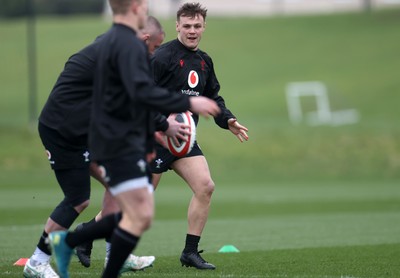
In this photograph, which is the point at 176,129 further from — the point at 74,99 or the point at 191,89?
the point at 191,89

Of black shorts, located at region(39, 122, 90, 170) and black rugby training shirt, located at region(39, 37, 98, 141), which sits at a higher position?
black rugby training shirt, located at region(39, 37, 98, 141)

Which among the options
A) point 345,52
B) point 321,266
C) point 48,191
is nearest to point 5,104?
point 48,191

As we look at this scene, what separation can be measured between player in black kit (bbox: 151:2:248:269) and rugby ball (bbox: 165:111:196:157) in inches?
8.6

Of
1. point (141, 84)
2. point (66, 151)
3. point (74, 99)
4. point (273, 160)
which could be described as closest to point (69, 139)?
point (66, 151)

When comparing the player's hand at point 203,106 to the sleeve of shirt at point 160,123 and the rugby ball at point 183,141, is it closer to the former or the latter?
the sleeve of shirt at point 160,123

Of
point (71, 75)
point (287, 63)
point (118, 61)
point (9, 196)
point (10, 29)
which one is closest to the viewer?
point (118, 61)

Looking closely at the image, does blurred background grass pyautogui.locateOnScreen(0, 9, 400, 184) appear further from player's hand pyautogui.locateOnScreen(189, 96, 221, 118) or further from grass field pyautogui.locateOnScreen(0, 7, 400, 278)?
player's hand pyautogui.locateOnScreen(189, 96, 221, 118)

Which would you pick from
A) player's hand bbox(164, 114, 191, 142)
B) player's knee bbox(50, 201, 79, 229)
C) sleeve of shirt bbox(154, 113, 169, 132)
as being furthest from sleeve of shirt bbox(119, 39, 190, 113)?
player's knee bbox(50, 201, 79, 229)

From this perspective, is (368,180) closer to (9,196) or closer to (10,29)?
(9,196)

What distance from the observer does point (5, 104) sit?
34250 mm

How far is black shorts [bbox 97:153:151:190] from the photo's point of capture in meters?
6.61

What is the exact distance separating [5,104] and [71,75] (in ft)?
88.7

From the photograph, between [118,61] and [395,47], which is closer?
[118,61]

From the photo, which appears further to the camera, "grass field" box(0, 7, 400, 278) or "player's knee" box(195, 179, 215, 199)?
"grass field" box(0, 7, 400, 278)
